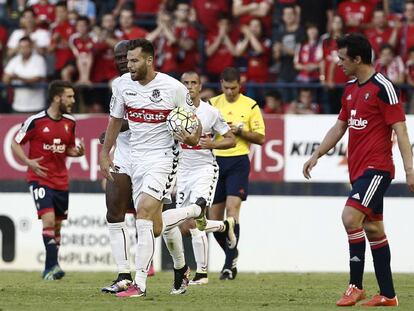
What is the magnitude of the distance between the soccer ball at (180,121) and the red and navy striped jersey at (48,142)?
4730mm

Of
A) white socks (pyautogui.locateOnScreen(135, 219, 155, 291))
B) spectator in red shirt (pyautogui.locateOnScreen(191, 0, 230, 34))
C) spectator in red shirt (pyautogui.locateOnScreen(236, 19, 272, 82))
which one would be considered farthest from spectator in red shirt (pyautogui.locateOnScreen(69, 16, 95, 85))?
white socks (pyautogui.locateOnScreen(135, 219, 155, 291))

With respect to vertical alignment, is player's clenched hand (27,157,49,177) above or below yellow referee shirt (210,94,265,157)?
below

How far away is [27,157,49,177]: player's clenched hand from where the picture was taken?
14.5 metres

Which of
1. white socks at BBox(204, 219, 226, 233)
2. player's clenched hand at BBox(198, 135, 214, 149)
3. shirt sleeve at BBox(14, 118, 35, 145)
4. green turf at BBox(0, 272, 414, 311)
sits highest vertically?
player's clenched hand at BBox(198, 135, 214, 149)

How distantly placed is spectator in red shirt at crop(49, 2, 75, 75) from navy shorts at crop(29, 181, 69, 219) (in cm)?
543

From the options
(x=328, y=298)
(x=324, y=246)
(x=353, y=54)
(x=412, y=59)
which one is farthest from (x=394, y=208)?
(x=353, y=54)

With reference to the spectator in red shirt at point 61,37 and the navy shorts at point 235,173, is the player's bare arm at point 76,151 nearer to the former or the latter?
the navy shorts at point 235,173

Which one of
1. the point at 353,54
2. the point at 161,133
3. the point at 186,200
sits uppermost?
the point at 353,54

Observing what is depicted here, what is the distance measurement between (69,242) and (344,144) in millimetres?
4676

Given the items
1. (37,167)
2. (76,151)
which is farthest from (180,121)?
(37,167)

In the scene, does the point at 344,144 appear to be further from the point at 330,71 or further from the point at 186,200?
the point at 186,200

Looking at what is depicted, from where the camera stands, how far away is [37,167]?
14.5 meters

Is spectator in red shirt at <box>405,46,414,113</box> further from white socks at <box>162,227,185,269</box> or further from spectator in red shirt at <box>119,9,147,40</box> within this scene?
white socks at <box>162,227,185,269</box>

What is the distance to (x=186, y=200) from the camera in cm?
1322
